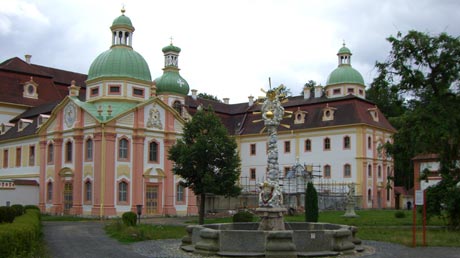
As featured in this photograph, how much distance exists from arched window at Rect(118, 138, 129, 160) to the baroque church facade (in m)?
0.07

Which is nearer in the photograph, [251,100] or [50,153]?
[50,153]

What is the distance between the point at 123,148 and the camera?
41906mm

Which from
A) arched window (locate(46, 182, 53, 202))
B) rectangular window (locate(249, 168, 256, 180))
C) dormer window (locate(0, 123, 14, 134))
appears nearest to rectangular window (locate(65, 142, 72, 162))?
arched window (locate(46, 182, 53, 202))

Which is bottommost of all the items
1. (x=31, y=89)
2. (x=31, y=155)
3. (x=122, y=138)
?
(x=31, y=155)

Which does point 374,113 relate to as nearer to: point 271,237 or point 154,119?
point 154,119

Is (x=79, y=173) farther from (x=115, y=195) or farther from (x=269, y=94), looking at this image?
(x=269, y=94)

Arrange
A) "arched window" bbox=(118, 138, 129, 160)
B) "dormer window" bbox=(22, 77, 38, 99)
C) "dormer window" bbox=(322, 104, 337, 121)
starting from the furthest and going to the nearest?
"dormer window" bbox=(322, 104, 337, 121) < "dormer window" bbox=(22, 77, 38, 99) < "arched window" bbox=(118, 138, 129, 160)

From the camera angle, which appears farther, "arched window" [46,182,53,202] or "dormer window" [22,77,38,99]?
"dormer window" [22,77,38,99]

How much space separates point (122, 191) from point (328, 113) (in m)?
25.3

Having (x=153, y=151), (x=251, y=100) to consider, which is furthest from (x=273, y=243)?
(x=251, y=100)

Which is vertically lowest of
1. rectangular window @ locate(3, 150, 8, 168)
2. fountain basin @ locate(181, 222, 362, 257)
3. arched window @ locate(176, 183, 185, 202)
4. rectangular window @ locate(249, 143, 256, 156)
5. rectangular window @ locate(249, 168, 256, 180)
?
fountain basin @ locate(181, 222, 362, 257)

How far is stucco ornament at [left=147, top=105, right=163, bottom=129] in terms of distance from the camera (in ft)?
143

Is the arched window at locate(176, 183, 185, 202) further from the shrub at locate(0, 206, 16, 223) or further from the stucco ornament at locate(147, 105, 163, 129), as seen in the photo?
the shrub at locate(0, 206, 16, 223)

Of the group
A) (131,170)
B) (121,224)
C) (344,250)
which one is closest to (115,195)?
(131,170)
